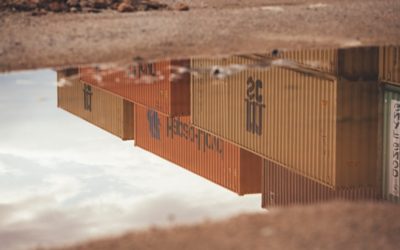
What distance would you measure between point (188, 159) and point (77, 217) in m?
13.1

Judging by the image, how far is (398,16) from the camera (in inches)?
1411

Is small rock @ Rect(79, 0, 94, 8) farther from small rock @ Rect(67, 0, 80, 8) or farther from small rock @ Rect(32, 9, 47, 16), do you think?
small rock @ Rect(32, 9, 47, 16)

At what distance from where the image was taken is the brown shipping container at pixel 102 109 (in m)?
30.9

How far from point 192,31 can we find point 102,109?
4238 mm

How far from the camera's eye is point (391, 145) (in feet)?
68.4

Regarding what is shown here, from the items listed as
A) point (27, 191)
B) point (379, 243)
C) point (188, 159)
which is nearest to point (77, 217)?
point (27, 191)

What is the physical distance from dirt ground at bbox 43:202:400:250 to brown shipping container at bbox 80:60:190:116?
14819 mm

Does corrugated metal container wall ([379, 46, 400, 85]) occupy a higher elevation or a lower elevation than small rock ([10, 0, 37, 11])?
lower

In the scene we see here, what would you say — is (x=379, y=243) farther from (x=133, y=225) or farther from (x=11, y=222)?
(x=11, y=222)

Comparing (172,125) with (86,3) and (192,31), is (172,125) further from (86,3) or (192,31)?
(86,3)

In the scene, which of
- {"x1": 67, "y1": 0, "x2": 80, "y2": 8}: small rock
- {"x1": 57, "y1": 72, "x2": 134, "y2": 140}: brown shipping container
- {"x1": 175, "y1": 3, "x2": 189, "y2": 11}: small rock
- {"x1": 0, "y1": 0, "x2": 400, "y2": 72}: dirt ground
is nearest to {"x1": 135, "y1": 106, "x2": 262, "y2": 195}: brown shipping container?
{"x1": 57, "y1": 72, "x2": 134, "y2": 140}: brown shipping container

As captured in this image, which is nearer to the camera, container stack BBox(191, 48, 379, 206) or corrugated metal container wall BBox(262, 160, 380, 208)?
corrugated metal container wall BBox(262, 160, 380, 208)

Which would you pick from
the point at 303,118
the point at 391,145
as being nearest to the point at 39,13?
the point at 303,118

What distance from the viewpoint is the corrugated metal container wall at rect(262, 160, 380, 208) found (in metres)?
19.4
